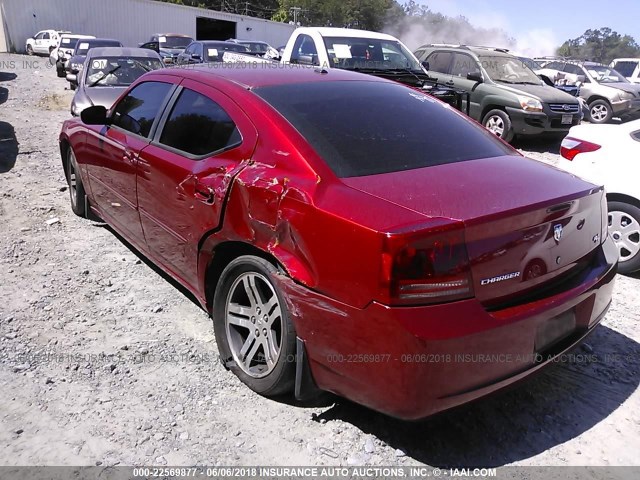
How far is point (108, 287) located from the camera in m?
4.23

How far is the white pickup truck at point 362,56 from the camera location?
350 inches

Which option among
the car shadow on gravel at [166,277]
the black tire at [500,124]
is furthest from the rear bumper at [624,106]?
the car shadow on gravel at [166,277]

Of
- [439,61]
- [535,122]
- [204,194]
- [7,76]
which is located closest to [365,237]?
[204,194]

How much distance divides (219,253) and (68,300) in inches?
61.5

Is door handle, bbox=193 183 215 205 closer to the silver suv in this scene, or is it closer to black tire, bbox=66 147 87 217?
black tire, bbox=66 147 87 217

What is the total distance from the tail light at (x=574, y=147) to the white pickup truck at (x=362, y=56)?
3574mm

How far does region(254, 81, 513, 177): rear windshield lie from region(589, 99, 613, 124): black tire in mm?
13400

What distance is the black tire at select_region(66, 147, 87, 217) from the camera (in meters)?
5.37

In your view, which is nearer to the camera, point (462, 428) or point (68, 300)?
point (462, 428)

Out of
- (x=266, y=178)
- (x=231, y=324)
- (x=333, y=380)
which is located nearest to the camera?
(x=333, y=380)

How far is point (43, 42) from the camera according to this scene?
99.3 ft

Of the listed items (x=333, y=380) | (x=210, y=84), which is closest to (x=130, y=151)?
(x=210, y=84)

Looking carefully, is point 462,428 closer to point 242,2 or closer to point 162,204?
point 162,204

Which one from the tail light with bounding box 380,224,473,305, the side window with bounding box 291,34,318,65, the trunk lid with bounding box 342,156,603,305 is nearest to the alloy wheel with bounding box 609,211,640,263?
the trunk lid with bounding box 342,156,603,305
